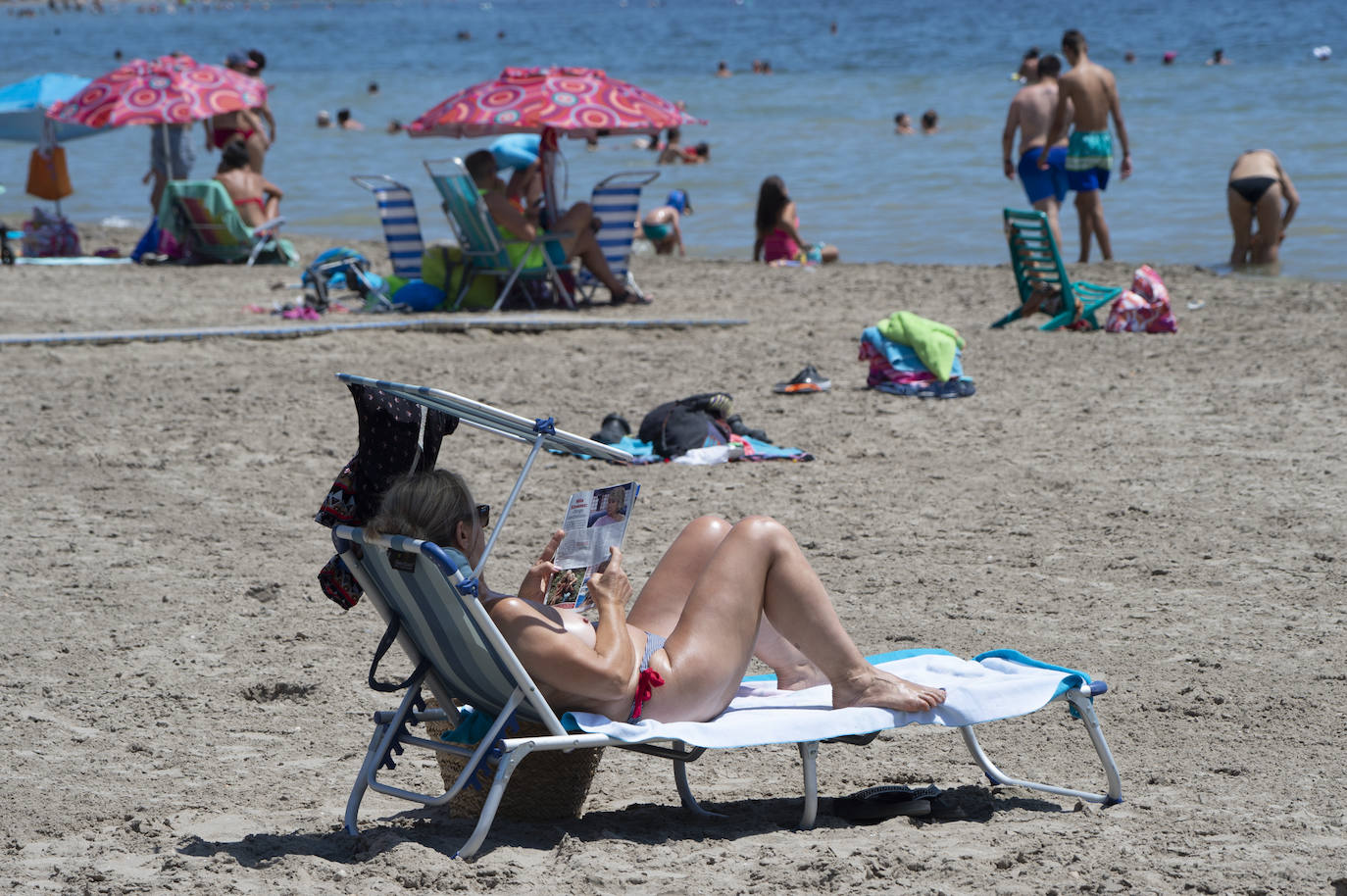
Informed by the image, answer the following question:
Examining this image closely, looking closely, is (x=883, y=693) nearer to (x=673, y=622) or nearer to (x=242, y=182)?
(x=673, y=622)

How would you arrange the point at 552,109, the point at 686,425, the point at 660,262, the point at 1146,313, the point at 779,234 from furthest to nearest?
the point at 660,262
the point at 779,234
the point at 552,109
the point at 1146,313
the point at 686,425

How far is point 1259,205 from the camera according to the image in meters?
12.1

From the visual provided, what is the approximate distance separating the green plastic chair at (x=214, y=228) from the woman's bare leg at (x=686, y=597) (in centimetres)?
997

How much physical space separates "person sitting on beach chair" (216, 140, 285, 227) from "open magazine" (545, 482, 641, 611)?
1038 cm

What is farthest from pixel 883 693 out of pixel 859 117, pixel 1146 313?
pixel 859 117

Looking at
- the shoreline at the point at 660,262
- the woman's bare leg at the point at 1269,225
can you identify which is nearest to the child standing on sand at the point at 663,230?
the shoreline at the point at 660,262

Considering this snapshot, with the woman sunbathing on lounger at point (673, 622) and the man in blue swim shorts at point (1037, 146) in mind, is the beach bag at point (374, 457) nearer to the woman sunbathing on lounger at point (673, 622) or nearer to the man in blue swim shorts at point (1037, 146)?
the woman sunbathing on lounger at point (673, 622)

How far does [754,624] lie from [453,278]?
805cm

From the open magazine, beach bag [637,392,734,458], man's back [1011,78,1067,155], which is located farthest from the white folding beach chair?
man's back [1011,78,1067,155]

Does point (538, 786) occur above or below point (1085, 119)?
below

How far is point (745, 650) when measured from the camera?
3.37 meters

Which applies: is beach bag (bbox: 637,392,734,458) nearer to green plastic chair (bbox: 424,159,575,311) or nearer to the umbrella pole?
green plastic chair (bbox: 424,159,575,311)

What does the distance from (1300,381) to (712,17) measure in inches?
2681

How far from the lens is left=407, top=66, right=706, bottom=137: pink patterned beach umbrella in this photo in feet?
33.2
